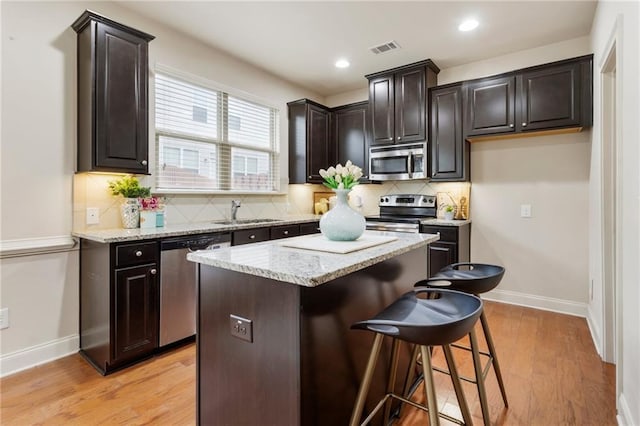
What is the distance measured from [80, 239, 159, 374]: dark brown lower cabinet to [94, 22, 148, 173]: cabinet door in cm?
68

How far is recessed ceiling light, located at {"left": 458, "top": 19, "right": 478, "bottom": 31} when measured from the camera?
3064 millimetres

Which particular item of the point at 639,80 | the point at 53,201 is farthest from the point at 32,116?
the point at 639,80

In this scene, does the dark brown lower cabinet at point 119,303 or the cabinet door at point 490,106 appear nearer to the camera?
the dark brown lower cabinet at point 119,303

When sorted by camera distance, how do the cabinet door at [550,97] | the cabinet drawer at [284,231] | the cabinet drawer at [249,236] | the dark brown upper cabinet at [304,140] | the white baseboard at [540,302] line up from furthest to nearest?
the dark brown upper cabinet at [304,140]
the cabinet drawer at [284,231]
the white baseboard at [540,302]
the cabinet door at [550,97]
the cabinet drawer at [249,236]

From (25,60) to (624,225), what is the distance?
3830mm

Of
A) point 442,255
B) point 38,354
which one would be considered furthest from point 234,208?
point 442,255

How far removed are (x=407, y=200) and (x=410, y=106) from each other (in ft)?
3.85

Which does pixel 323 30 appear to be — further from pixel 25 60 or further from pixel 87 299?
pixel 87 299

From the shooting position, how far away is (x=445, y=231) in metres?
3.66

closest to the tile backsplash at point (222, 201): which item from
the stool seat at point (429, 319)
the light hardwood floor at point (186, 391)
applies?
the light hardwood floor at point (186, 391)

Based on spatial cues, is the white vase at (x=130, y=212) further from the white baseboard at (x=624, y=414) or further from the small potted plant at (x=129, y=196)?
the white baseboard at (x=624, y=414)

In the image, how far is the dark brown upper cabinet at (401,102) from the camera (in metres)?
3.97

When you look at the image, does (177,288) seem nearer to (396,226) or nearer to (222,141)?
(222,141)

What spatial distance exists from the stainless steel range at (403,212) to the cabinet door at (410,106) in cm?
76
